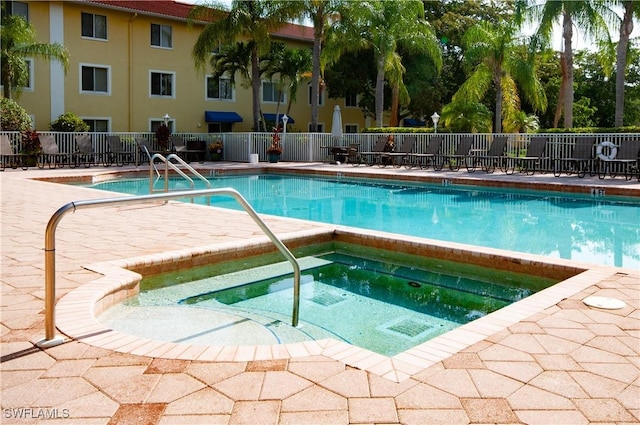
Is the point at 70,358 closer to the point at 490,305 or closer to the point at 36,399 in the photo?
the point at 36,399

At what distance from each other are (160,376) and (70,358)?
1.74 feet

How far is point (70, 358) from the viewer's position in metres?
2.98

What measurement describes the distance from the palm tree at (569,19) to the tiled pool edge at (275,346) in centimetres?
1648

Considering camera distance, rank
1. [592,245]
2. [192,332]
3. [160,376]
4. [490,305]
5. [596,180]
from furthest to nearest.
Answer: [596,180], [592,245], [490,305], [192,332], [160,376]

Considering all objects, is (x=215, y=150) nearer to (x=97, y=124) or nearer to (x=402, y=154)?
(x=97, y=124)

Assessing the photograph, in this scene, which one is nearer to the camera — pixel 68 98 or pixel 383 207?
pixel 383 207

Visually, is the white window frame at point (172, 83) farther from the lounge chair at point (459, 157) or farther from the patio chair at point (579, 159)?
the patio chair at point (579, 159)

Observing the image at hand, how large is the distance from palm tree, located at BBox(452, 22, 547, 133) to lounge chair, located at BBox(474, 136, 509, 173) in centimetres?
468

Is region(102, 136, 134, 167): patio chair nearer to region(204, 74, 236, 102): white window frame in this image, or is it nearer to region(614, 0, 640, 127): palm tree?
region(204, 74, 236, 102): white window frame

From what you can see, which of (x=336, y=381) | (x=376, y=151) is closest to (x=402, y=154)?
(x=376, y=151)

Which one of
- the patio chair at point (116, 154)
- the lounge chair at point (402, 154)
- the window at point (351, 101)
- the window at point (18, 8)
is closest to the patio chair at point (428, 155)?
the lounge chair at point (402, 154)

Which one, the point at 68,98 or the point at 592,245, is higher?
the point at 68,98

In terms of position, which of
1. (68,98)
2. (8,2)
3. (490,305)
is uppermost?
(8,2)

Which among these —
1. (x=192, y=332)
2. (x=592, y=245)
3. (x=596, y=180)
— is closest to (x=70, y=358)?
(x=192, y=332)
